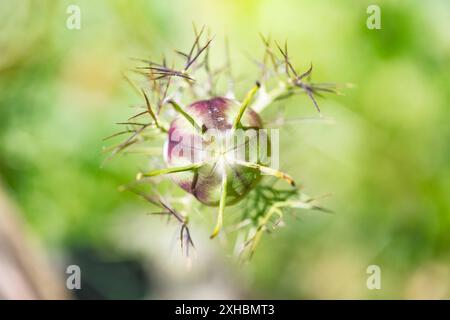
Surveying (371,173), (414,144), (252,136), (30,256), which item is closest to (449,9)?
(414,144)

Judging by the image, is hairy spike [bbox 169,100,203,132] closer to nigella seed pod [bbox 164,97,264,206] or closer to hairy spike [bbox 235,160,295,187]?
nigella seed pod [bbox 164,97,264,206]

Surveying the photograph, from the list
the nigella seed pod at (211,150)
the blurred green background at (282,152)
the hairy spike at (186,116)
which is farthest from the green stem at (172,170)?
the blurred green background at (282,152)

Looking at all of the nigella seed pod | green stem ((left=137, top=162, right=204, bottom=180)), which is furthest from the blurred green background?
green stem ((left=137, top=162, right=204, bottom=180))

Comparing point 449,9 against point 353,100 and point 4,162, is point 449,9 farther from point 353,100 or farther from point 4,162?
point 4,162

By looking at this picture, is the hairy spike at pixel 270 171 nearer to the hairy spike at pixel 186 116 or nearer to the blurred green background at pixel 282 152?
the hairy spike at pixel 186 116

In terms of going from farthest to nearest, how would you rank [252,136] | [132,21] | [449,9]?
[132,21], [449,9], [252,136]
